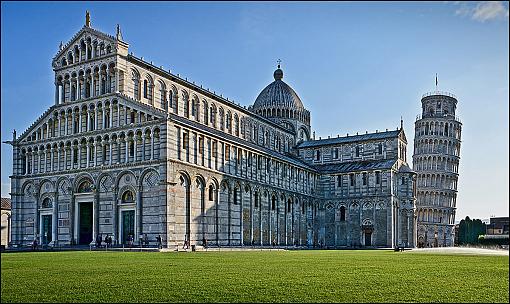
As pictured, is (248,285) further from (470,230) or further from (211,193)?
(470,230)

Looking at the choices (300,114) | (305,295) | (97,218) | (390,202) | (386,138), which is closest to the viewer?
(305,295)

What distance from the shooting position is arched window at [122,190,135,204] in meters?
57.0

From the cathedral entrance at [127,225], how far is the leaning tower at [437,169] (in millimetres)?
67577

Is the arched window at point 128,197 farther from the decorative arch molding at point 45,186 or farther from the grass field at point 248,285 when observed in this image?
the grass field at point 248,285

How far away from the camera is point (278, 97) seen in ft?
314

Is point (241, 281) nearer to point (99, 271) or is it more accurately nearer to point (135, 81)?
point (99, 271)

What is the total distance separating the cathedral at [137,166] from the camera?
183ft

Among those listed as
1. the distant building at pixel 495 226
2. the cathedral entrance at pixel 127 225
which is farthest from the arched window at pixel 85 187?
the distant building at pixel 495 226

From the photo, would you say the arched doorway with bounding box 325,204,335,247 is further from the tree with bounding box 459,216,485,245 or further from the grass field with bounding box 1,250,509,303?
the grass field with bounding box 1,250,509,303

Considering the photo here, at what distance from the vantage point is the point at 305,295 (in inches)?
593

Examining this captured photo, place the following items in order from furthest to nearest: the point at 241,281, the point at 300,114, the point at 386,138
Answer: the point at 300,114
the point at 386,138
the point at 241,281

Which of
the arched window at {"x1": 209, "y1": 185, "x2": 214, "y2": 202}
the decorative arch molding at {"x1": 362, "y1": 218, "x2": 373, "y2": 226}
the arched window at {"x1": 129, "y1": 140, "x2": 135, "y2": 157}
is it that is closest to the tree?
the decorative arch molding at {"x1": 362, "y1": 218, "x2": 373, "y2": 226}

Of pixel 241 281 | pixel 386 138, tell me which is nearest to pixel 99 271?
pixel 241 281

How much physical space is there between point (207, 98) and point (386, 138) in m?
30.3
